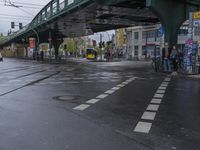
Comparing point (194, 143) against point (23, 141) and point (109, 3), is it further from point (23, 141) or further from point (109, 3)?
point (109, 3)

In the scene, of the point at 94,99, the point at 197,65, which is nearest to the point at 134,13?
the point at 197,65

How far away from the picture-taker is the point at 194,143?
20.1ft

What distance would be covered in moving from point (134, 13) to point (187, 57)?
11503 mm

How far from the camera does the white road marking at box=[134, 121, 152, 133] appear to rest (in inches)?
277

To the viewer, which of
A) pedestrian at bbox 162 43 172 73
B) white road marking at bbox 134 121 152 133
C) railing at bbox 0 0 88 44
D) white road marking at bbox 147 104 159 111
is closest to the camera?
white road marking at bbox 134 121 152 133

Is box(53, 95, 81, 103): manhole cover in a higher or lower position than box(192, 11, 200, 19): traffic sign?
lower

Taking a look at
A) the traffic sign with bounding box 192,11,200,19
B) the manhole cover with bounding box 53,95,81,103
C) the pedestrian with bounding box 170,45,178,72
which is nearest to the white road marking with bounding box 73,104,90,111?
the manhole cover with bounding box 53,95,81,103

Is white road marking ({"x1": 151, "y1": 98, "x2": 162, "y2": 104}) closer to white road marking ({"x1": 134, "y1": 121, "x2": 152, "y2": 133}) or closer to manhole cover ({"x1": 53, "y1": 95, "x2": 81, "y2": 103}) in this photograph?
manhole cover ({"x1": 53, "y1": 95, "x2": 81, "y2": 103})

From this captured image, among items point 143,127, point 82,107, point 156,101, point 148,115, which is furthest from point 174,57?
point 143,127

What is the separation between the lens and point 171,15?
1019 inches

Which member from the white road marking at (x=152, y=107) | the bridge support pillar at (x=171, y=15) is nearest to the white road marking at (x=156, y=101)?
the white road marking at (x=152, y=107)

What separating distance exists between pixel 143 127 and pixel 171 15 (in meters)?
19.9

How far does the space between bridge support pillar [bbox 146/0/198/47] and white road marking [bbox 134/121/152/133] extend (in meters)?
18.0

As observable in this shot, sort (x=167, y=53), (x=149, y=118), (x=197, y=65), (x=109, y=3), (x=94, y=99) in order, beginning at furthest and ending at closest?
(x=109, y=3), (x=167, y=53), (x=197, y=65), (x=94, y=99), (x=149, y=118)
